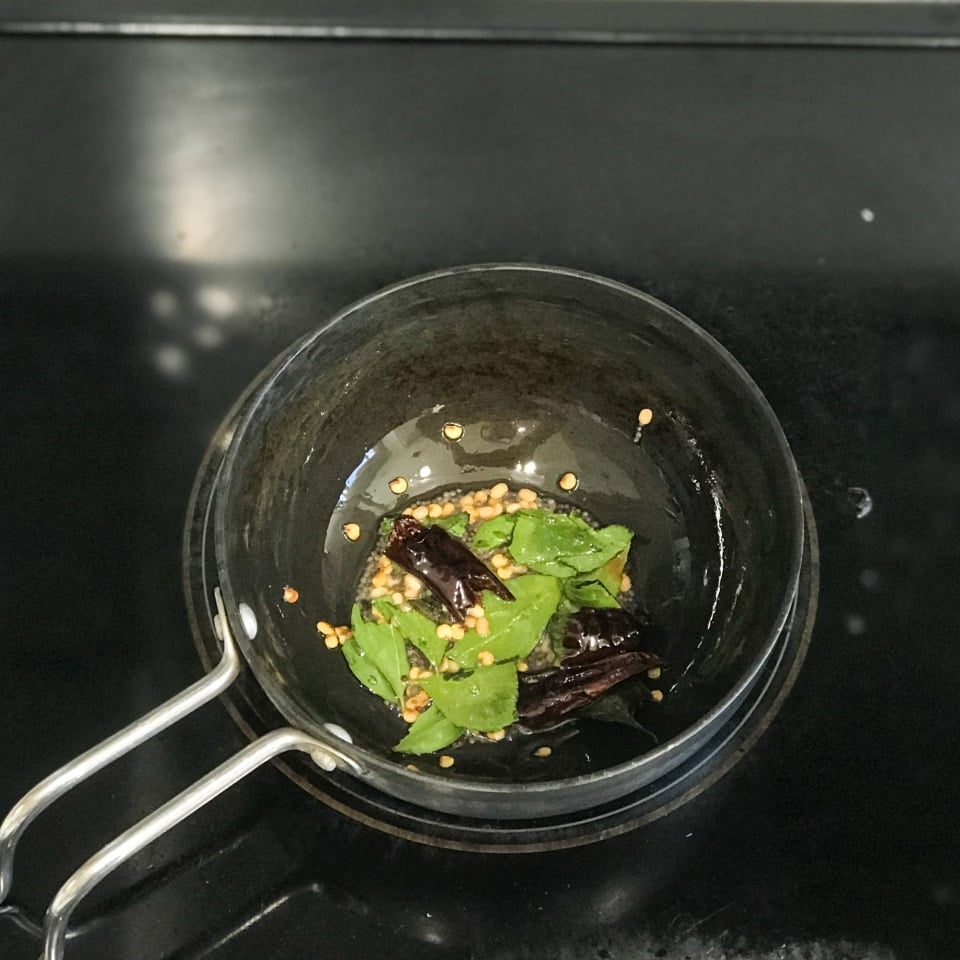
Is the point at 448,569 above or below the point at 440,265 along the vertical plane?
below

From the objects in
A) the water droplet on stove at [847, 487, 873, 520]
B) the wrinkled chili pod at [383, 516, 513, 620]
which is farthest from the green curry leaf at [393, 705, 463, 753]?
the water droplet on stove at [847, 487, 873, 520]

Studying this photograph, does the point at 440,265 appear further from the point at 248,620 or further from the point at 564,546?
the point at 248,620

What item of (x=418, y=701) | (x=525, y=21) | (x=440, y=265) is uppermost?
(x=525, y=21)

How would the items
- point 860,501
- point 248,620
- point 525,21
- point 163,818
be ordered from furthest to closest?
point 525,21, point 860,501, point 248,620, point 163,818

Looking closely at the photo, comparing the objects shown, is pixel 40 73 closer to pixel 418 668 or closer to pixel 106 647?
pixel 106 647

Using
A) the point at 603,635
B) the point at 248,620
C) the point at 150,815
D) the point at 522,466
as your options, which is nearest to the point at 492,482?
the point at 522,466

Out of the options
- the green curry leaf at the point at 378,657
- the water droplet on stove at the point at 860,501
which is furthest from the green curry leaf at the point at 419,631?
the water droplet on stove at the point at 860,501
